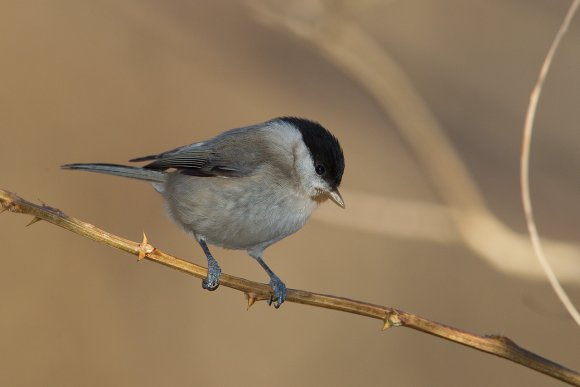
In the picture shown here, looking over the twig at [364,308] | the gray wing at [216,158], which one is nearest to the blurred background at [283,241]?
the gray wing at [216,158]

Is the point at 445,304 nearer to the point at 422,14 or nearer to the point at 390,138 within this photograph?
the point at 390,138

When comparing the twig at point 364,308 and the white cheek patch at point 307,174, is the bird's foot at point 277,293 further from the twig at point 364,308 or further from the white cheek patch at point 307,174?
the twig at point 364,308

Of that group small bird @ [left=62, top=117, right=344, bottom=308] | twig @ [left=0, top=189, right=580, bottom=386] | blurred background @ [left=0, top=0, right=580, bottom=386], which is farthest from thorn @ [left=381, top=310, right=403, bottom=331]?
blurred background @ [left=0, top=0, right=580, bottom=386]

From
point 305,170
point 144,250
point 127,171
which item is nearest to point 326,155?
point 305,170

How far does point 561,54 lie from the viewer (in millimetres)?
4699

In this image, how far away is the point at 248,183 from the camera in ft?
10.1

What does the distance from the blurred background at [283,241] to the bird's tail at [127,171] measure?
1.04m

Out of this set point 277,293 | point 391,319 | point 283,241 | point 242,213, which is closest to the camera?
point 391,319

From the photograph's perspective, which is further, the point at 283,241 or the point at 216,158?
the point at 283,241

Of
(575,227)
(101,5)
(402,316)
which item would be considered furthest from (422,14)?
(402,316)

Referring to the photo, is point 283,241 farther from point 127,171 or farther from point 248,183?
point 127,171

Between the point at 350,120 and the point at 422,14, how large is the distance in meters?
0.87

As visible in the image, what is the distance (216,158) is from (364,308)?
5.04 feet

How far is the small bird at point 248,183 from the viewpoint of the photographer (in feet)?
9.97
